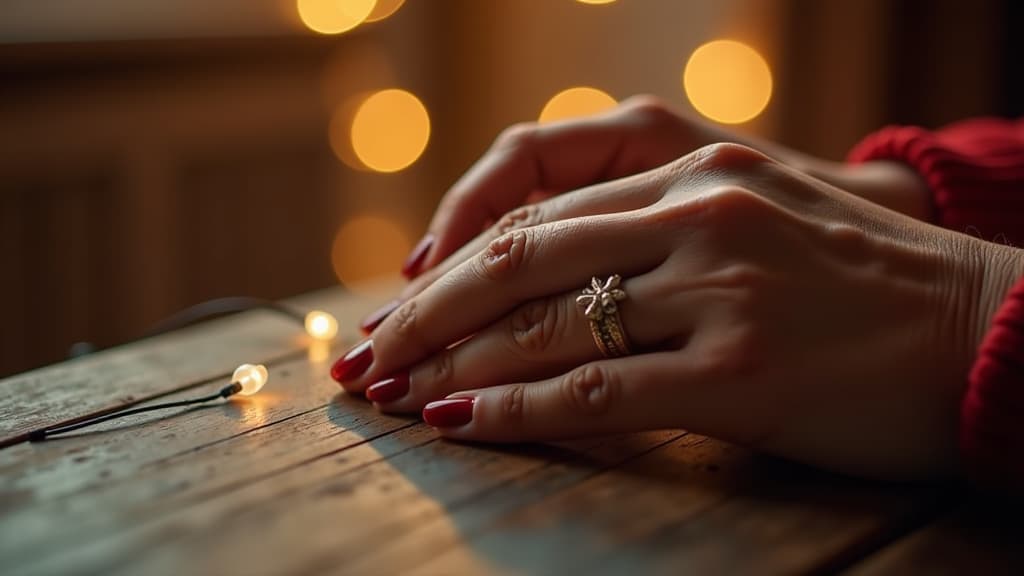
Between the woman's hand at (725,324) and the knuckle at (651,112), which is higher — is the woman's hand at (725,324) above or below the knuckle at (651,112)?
below

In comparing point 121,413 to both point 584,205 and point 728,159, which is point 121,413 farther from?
point 728,159

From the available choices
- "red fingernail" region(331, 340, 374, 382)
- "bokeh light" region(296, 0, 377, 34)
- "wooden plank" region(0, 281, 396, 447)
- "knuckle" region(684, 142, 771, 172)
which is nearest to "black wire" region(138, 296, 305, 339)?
"wooden plank" region(0, 281, 396, 447)

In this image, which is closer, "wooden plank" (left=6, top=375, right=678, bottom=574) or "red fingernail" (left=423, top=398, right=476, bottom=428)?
"wooden plank" (left=6, top=375, right=678, bottom=574)

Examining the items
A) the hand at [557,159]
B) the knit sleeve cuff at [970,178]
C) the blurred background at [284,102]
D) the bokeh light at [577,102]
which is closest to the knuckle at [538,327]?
the hand at [557,159]

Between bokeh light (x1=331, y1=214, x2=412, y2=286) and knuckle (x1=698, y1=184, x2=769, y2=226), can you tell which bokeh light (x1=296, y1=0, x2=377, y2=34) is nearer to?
bokeh light (x1=331, y1=214, x2=412, y2=286)

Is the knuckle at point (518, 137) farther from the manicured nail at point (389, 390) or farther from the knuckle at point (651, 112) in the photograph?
the manicured nail at point (389, 390)

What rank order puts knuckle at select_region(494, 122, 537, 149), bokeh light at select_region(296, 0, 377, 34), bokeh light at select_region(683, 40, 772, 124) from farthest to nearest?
bokeh light at select_region(296, 0, 377, 34), bokeh light at select_region(683, 40, 772, 124), knuckle at select_region(494, 122, 537, 149)
